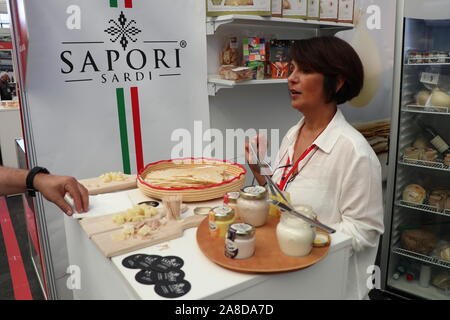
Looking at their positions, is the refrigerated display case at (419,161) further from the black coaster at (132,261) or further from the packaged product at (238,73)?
the black coaster at (132,261)

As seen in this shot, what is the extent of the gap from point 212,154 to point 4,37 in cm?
687

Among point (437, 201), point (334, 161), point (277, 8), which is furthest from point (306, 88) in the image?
point (437, 201)

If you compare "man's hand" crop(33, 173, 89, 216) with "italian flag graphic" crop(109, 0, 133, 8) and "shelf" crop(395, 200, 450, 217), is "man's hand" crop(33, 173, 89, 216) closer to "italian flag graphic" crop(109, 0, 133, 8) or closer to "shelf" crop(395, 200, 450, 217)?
"italian flag graphic" crop(109, 0, 133, 8)

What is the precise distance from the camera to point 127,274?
3.52 feet

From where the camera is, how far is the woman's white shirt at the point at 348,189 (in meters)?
1.44

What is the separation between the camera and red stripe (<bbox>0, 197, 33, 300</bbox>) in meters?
3.19

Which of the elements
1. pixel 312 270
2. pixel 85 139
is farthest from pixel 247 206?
pixel 85 139

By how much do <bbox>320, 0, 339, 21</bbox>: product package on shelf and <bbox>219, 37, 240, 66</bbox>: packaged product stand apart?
88 centimetres

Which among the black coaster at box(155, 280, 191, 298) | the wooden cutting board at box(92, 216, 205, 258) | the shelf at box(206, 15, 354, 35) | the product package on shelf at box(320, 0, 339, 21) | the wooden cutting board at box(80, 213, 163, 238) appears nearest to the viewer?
the black coaster at box(155, 280, 191, 298)

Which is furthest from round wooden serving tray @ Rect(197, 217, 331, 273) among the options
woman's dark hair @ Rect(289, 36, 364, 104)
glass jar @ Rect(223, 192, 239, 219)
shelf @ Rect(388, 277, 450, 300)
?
shelf @ Rect(388, 277, 450, 300)

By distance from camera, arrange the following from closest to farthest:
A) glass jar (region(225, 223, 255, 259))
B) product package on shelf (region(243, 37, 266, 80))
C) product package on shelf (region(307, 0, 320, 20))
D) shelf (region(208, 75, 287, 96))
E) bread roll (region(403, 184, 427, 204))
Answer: glass jar (region(225, 223, 255, 259)) < shelf (region(208, 75, 287, 96)) < product package on shelf (region(243, 37, 266, 80)) < bread roll (region(403, 184, 427, 204)) < product package on shelf (region(307, 0, 320, 20))

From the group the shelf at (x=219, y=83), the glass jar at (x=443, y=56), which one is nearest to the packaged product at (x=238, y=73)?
the shelf at (x=219, y=83)

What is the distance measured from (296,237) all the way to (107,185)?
1.09m
